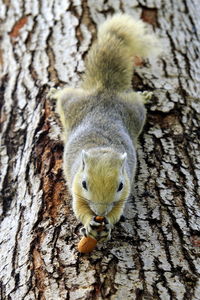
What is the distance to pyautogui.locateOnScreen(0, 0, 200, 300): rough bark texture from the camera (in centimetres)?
235

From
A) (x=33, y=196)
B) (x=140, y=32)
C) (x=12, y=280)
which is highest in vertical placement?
(x=140, y=32)

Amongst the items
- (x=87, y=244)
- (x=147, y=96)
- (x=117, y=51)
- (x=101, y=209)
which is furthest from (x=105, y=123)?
(x=87, y=244)

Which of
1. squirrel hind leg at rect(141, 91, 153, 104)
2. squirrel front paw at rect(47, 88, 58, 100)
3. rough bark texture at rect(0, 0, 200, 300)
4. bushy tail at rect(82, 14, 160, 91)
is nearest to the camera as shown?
rough bark texture at rect(0, 0, 200, 300)

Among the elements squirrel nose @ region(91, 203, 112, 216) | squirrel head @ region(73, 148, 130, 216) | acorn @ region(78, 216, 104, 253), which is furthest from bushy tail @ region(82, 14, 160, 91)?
acorn @ region(78, 216, 104, 253)

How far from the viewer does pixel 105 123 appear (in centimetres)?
339

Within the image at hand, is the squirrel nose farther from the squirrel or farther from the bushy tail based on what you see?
the bushy tail

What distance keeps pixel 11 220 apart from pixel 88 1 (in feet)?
7.56

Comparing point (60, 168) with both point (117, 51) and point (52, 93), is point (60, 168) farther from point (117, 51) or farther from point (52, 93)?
point (117, 51)

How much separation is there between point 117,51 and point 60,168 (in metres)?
1.29

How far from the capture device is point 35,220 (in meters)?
2.74

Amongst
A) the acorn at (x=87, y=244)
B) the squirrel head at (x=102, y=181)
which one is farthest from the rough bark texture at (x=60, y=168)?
the squirrel head at (x=102, y=181)

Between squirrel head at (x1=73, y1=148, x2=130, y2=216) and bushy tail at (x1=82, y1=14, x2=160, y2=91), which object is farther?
bushy tail at (x1=82, y1=14, x2=160, y2=91)

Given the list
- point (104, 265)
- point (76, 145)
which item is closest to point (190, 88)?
point (76, 145)

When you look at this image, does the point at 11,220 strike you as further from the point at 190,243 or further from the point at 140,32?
the point at 140,32
